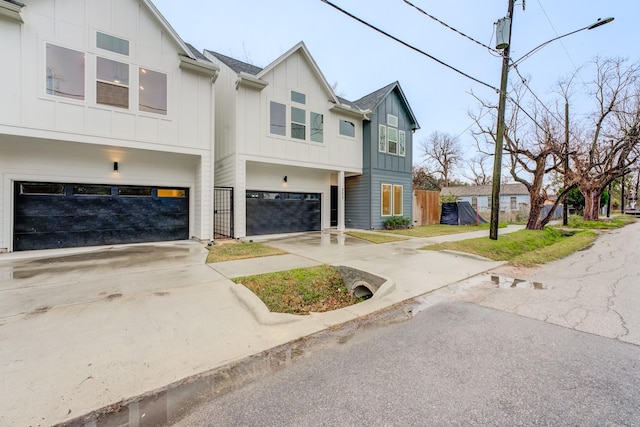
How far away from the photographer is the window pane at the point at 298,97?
457 inches

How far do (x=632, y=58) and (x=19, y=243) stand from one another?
95.0ft

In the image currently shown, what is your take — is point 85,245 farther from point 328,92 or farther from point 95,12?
point 328,92

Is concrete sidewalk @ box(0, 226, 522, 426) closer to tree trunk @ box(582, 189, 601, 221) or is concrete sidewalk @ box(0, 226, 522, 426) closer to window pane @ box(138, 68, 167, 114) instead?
window pane @ box(138, 68, 167, 114)

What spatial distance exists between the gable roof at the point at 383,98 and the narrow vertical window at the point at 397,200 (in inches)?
157

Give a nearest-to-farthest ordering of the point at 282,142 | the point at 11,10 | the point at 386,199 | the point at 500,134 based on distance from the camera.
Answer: the point at 11,10 < the point at 500,134 < the point at 282,142 < the point at 386,199

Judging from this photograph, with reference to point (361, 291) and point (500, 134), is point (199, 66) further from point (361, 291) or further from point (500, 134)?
point (500, 134)

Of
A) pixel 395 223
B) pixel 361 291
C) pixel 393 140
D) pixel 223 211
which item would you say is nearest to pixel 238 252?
pixel 361 291

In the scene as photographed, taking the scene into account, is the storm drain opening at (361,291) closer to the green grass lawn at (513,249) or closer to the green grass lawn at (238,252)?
the green grass lawn at (238,252)

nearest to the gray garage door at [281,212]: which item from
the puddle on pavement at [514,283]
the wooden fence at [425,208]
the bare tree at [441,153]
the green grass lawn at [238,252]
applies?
the green grass lawn at [238,252]

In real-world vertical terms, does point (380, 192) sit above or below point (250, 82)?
below

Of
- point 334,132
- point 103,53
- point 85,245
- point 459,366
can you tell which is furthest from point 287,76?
point 459,366

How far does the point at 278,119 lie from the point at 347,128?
13.3 feet

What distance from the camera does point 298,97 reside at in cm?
1176

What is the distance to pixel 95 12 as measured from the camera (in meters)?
7.77
